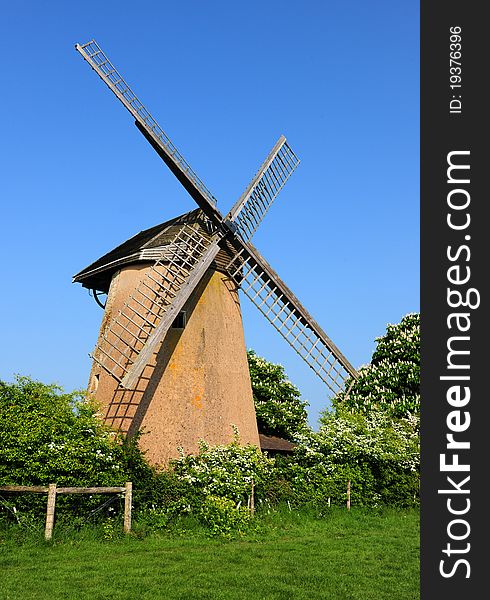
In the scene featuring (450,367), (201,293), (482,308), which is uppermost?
(201,293)

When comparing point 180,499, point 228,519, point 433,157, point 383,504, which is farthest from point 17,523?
point 433,157

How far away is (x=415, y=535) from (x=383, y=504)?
2967mm

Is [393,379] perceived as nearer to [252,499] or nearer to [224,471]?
[252,499]

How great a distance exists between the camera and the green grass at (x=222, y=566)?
7.99 metres

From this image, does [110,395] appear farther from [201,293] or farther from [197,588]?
[197,588]

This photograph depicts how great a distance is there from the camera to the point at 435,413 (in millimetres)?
5559

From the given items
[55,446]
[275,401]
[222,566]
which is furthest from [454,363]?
[275,401]

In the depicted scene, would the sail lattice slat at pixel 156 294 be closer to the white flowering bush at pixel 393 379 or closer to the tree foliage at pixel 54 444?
the tree foliage at pixel 54 444

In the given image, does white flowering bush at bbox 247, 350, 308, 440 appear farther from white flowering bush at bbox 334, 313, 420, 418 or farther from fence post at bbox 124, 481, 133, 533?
fence post at bbox 124, 481, 133, 533

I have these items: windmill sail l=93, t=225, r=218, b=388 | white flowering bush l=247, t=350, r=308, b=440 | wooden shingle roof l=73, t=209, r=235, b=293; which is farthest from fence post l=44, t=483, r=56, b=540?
white flowering bush l=247, t=350, r=308, b=440

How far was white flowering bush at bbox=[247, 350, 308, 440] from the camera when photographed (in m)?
24.3

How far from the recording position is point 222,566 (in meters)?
9.55

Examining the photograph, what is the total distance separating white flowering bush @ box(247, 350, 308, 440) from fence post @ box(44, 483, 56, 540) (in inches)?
535

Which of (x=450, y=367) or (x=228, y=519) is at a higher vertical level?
(x=450, y=367)
